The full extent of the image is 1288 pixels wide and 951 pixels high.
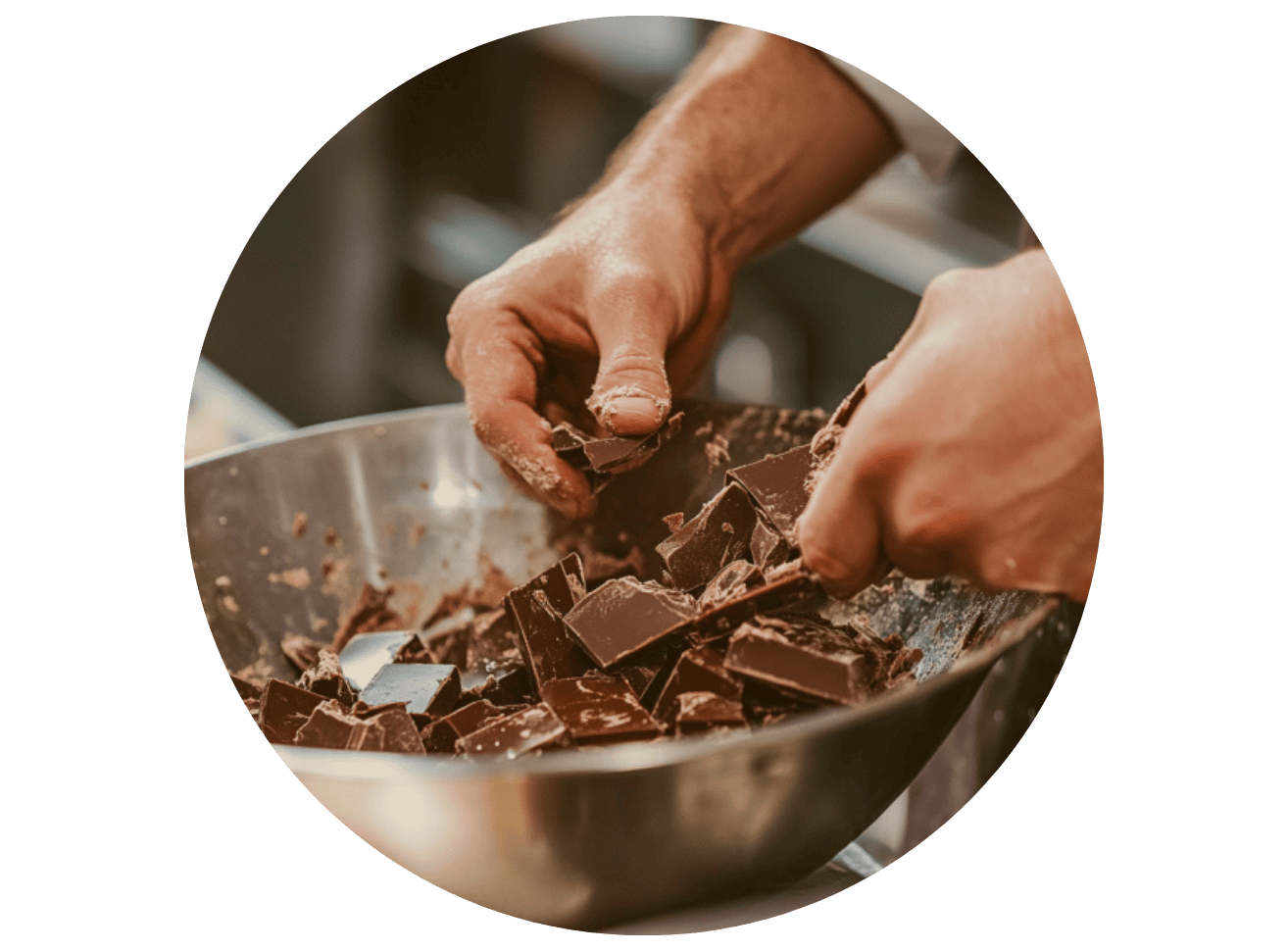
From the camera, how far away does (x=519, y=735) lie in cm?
137

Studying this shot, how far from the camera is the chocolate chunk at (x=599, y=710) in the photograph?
135cm

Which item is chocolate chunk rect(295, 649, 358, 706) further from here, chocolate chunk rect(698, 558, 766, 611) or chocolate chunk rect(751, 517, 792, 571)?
chocolate chunk rect(751, 517, 792, 571)

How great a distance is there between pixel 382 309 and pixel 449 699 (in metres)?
0.77

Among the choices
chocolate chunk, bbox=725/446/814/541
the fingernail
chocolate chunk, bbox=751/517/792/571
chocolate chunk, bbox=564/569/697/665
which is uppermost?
the fingernail

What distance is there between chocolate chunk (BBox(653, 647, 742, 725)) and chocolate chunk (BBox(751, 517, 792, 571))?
0.18m

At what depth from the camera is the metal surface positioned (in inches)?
46.3

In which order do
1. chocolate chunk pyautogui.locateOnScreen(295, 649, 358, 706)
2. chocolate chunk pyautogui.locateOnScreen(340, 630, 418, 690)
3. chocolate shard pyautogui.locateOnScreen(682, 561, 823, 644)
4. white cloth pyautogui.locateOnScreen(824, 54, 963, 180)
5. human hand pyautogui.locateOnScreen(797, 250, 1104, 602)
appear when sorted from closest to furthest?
human hand pyautogui.locateOnScreen(797, 250, 1104, 602) → chocolate shard pyautogui.locateOnScreen(682, 561, 823, 644) → white cloth pyautogui.locateOnScreen(824, 54, 963, 180) → chocolate chunk pyautogui.locateOnScreen(295, 649, 358, 706) → chocolate chunk pyautogui.locateOnScreen(340, 630, 418, 690)

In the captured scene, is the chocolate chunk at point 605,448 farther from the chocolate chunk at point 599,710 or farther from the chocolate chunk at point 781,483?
the chocolate chunk at point 599,710

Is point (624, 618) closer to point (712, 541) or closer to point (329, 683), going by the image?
point (712, 541)

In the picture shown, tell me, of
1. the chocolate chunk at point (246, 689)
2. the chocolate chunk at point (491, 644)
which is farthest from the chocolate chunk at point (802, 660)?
the chocolate chunk at point (246, 689)

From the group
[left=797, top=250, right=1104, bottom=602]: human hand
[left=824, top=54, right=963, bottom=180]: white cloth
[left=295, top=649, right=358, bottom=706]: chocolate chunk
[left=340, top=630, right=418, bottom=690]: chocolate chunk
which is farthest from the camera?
[left=340, top=630, right=418, bottom=690]: chocolate chunk

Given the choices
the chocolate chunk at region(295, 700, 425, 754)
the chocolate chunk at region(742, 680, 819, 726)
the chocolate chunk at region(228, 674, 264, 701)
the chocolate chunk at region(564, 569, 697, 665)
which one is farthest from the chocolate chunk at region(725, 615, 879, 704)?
the chocolate chunk at region(228, 674, 264, 701)

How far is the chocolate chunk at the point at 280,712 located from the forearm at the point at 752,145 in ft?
3.58

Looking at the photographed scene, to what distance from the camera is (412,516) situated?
6.65 feet
